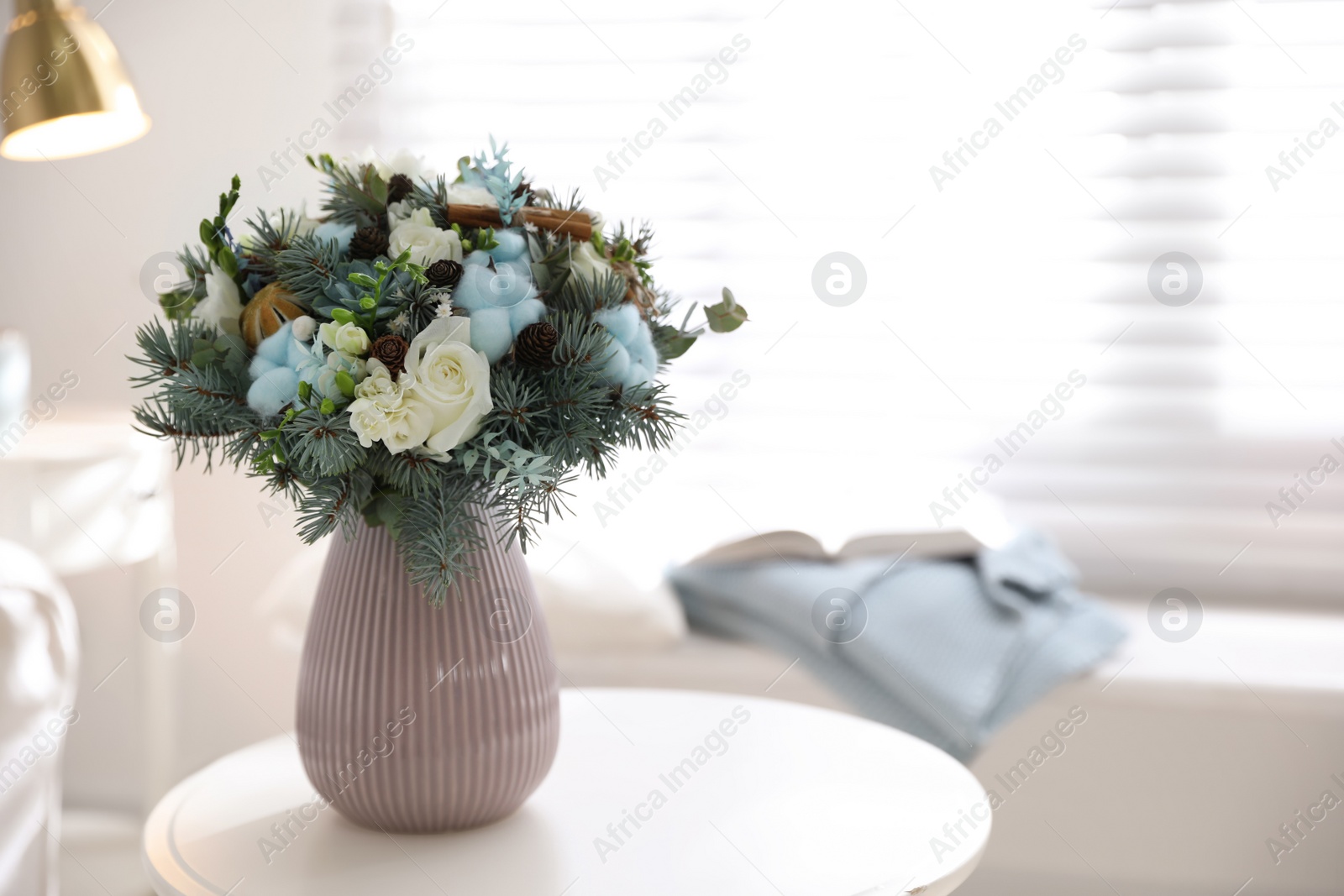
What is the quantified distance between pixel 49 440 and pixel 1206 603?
5.82 feet

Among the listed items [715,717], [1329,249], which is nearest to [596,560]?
[715,717]

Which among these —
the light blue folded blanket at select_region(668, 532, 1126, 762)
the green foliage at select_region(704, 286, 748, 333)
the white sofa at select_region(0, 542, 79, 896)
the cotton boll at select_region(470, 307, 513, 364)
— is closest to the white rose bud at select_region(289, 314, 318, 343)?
the cotton boll at select_region(470, 307, 513, 364)

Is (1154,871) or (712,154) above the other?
(712,154)

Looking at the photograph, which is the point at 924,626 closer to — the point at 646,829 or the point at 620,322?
the point at 646,829

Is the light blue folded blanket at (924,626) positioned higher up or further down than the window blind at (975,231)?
further down

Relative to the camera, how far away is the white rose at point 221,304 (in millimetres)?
709

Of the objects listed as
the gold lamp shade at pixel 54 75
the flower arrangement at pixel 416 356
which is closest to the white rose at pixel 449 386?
the flower arrangement at pixel 416 356

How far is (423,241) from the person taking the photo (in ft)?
2.24

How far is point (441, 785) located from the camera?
73 cm

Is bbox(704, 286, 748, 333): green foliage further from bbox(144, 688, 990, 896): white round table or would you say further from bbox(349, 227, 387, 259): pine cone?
bbox(144, 688, 990, 896): white round table

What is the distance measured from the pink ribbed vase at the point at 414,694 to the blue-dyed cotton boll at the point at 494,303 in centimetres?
16

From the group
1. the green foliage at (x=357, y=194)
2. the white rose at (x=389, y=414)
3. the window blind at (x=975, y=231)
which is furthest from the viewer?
the window blind at (x=975, y=231)

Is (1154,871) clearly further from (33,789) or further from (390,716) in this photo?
(33,789)

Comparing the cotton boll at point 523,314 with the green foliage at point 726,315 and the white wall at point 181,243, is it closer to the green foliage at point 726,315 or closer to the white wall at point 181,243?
the green foliage at point 726,315
